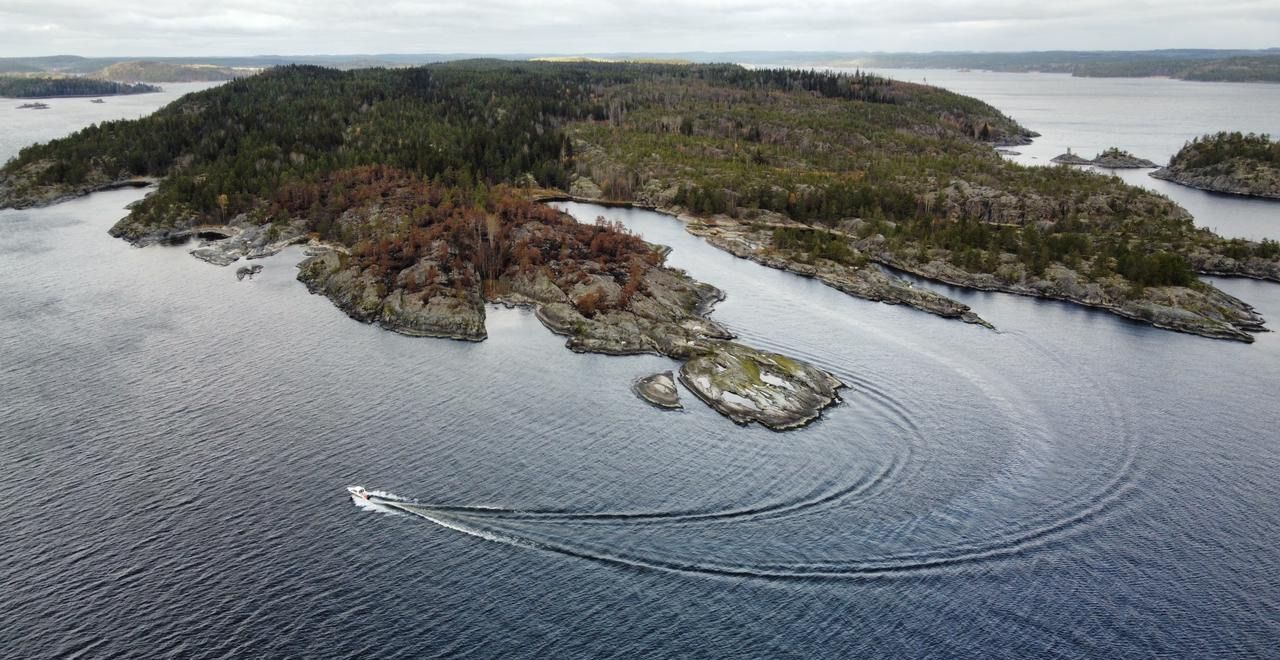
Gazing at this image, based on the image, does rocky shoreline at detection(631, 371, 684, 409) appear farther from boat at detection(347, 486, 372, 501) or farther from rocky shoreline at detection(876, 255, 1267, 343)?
rocky shoreline at detection(876, 255, 1267, 343)

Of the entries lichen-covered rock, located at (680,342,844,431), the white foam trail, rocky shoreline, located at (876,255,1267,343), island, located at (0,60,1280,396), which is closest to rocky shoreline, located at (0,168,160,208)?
island, located at (0,60,1280,396)

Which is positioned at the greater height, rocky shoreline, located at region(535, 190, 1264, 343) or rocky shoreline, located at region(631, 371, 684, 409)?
rocky shoreline, located at region(535, 190, 1264, 343)

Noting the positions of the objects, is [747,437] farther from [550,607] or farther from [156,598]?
[156,598]

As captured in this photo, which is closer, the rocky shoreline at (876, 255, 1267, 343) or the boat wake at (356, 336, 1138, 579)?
the boat wake at (356, 336, 1138, 579)

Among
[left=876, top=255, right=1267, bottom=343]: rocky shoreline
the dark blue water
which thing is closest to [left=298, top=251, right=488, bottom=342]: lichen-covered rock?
the dark blue water

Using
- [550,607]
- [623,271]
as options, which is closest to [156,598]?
[550,607]

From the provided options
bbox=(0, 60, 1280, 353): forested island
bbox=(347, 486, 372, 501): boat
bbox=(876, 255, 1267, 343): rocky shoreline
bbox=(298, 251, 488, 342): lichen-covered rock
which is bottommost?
bbox=(347, 486, 372, 501): boat

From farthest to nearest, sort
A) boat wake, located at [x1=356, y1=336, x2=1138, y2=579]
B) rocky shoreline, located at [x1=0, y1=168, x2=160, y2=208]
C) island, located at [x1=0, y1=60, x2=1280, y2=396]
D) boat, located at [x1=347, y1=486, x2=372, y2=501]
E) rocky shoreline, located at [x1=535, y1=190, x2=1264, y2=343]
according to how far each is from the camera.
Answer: rocky shoreline, located at [x1=0, y1=168, x2=160, y2=208]
rocky shoreline, located at [x1=535, y1=190, x2=1264, y2=343]
island, located at [x1=0, y1=60, x2=1280, y2=396]
boat, located at [x1=347, y1=486, x2=372, y2=501]
boat wake, located at [x1=356, y1=336, x2=1138, y2=579]

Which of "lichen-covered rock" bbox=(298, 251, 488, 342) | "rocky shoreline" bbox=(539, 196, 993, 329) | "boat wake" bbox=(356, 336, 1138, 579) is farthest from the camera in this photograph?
"rocky shoreline" bbox=(539, 196, 993, 329)
